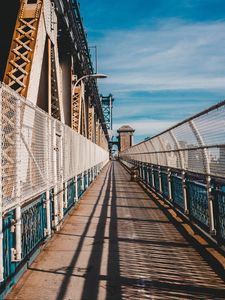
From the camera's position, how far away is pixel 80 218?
324 inches

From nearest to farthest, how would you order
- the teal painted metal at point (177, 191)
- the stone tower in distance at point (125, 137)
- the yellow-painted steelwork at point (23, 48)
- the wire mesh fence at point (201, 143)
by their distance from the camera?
the wire mesh fence at point (201, 143)
the yellow-painted steelwork at point (23, 48)
the teal painted metal at point (177, 191)
the stone tower in distance at point (125, 137)

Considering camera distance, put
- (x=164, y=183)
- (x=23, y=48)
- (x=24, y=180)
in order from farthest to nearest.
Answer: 1. (x=164, y=183)
2. (x=23, y=48)
3. (x=24, y=180)

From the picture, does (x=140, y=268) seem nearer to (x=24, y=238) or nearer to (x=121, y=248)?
(x=121, y=248)

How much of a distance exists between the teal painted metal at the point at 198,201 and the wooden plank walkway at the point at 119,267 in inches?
20.0

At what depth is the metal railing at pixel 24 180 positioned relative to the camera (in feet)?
12.0

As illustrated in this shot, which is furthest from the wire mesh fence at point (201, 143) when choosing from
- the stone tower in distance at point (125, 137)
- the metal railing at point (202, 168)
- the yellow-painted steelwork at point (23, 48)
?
the stone tower in distance at point (125, 137)

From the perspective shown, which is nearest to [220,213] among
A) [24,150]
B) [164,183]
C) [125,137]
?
[24,150]

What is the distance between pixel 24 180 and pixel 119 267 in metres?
1.75

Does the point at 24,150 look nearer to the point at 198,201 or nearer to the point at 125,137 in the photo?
the point at 198,201

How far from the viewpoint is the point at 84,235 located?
6.45 metres

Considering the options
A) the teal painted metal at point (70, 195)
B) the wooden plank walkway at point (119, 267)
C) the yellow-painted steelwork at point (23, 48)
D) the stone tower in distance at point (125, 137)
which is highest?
the stone tower in distance at point (125, 137)

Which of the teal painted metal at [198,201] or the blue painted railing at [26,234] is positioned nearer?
the blue painted railing at [26,234]

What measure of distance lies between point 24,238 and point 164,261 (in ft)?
6.52

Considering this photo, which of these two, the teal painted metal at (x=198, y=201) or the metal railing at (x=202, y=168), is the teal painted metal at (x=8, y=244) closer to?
the metal railing at (x=202, y=168)
